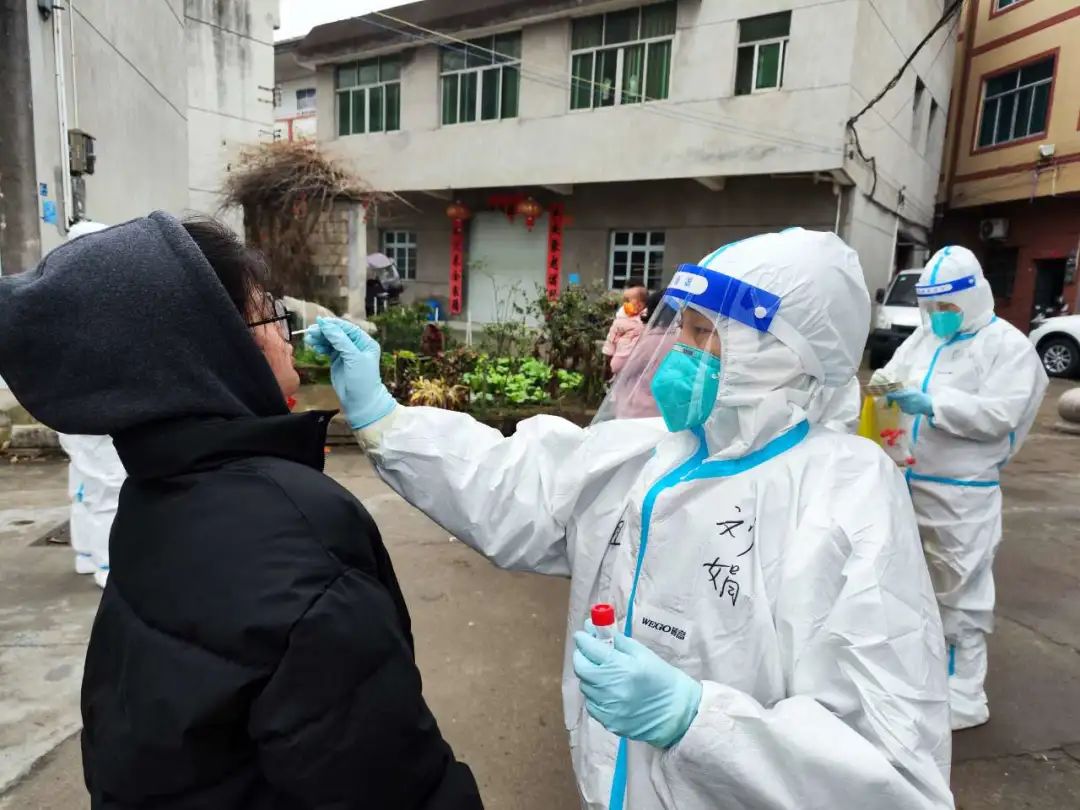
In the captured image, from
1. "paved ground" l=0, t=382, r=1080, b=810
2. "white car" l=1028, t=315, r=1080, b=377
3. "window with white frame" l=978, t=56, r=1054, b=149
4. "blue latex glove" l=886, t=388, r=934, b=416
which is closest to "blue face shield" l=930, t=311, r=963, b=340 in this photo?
"blue latex glove" l=886, t=388, r=934, b=416

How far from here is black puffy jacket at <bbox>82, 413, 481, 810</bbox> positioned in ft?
2.65

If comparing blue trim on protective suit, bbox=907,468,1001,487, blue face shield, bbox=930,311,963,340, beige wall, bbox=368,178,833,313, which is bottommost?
blue trim on protective suit, bbox=907,468,1001,487

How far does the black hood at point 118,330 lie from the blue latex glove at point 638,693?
0.68 meters

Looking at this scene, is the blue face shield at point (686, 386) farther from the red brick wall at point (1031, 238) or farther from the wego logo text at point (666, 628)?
the red brick wall at point (1031, 238)

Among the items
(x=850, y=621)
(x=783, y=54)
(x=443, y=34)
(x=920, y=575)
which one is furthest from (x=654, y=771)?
(x=443, y=34)

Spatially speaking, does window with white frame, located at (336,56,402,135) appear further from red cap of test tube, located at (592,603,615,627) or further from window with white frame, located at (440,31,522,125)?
red cap of test tube, located at (592,603,615,627)

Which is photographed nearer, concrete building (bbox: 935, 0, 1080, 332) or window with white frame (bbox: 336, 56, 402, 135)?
concrete building (bbox: 935, 0, 1080, 332)

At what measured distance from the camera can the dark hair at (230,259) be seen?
3.24 feet

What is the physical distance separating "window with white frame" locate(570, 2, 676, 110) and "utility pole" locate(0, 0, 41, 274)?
9024 mm

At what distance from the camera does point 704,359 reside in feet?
4.55

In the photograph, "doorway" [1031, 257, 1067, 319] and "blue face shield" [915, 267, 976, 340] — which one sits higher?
"doorway" [1031, 257, 1067, 319]

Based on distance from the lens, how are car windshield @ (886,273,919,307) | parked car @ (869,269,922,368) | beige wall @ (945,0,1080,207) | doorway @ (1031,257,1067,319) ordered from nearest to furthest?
parked car @ (869,269,922,368) → car windshield @ (886,273,919,307) → beige wall @ (945,0,1080,207) → doorway @ (1031,257,1067,319)

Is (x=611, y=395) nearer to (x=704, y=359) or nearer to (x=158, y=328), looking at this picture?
(x=704, y=359)

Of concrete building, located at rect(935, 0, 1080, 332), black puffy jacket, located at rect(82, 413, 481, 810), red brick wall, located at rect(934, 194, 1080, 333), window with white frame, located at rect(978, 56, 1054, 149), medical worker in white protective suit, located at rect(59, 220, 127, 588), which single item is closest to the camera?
black puffy jacket, located at rect(82, 413, 481, 810)
